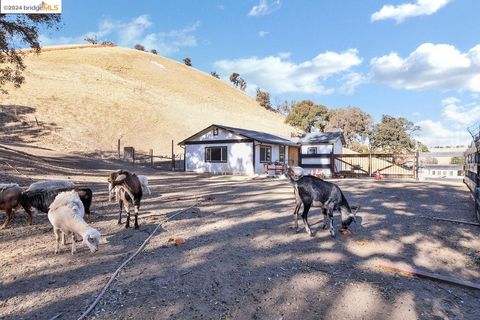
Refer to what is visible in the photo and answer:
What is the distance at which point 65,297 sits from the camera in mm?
4715

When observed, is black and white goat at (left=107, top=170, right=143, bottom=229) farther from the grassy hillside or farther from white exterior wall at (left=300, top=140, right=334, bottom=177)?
the grassy hillside

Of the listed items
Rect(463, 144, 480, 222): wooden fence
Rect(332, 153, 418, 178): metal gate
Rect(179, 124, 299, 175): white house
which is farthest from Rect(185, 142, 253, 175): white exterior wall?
Rect(463, 144, 480, 222): wooden fence

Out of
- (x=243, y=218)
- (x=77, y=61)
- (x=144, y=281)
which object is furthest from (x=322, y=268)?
(x=77, y=61)

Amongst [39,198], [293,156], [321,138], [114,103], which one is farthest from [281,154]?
[114,103]

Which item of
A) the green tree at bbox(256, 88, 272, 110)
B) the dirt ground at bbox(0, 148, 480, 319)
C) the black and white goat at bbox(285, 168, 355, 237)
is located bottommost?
the dirt ground at bbox(0, 148, 480, 319)

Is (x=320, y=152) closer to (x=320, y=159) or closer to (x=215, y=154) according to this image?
(x=320, y=159)

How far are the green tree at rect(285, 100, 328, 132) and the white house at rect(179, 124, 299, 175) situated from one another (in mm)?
34772

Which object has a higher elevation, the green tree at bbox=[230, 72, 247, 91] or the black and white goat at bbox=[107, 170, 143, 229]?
the green tree at bbox=[230, 72, 247, 91]

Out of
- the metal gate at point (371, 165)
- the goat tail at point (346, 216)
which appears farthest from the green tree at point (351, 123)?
the goat tail at point (346, 216)

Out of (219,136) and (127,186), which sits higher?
(219,136)

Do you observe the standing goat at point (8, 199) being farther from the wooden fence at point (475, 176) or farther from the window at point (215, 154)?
the window at point (215, 154)

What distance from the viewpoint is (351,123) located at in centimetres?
7006

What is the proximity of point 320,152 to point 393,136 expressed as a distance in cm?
3138

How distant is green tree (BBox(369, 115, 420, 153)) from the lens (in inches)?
2190
